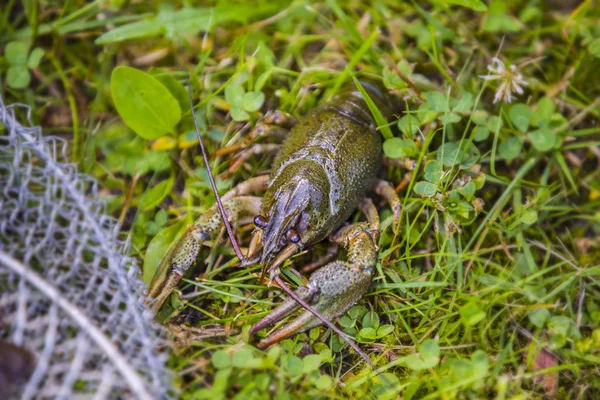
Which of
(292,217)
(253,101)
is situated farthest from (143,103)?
(292,217)

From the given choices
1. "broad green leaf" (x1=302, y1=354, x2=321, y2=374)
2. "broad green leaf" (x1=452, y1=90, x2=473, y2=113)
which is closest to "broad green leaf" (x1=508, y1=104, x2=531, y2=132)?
"broad green leaf" (x1=452, y1=90, x2=473, y2=113)

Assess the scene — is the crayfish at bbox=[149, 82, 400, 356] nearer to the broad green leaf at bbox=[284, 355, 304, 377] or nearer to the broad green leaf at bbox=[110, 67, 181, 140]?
the broad green leaf at bbox=[284, 355, 304, 377]

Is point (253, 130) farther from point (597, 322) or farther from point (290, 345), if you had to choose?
point (597, 322)

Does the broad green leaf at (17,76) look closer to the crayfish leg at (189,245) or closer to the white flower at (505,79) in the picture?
the crayfish leg at (189,245)

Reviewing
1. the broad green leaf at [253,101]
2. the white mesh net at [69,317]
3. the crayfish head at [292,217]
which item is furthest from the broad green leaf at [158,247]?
the broad green leaf at [253,101]

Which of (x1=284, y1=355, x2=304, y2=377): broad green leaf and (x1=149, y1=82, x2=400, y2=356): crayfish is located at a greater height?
(x1=149, y1=82, x2=400, y2=356): crayfish
